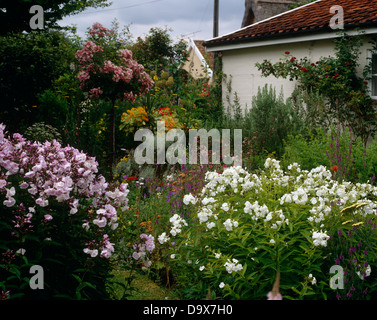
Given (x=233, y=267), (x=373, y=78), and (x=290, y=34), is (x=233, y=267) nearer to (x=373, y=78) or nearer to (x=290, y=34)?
(x=373, y=78)

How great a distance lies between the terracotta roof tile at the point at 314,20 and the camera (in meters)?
9.74

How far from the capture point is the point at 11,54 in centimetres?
1075

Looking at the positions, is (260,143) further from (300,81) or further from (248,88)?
(248,88)

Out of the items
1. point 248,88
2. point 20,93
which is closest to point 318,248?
point 20,93

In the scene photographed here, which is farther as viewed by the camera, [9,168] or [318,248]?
[318,248]

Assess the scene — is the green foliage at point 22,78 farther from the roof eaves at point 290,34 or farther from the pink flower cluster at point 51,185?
the pink flower cluster at point 51,185

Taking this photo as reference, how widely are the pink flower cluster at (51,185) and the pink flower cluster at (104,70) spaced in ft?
17.7
